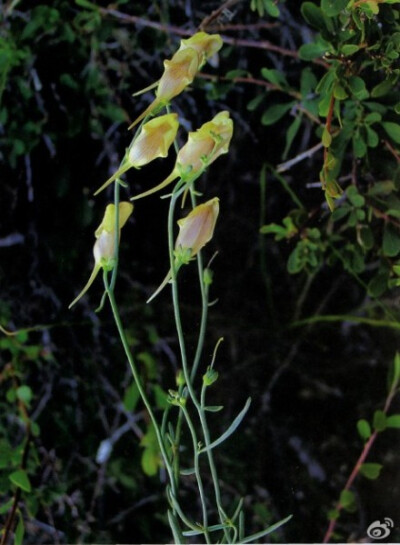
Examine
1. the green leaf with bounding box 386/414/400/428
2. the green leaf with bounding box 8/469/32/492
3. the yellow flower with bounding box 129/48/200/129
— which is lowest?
the green leaf with bounding box 8/469/32/492

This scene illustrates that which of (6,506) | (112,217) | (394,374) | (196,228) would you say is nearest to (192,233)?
(196,228)

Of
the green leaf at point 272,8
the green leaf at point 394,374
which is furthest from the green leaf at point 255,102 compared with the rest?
the green leaf at point 394,374

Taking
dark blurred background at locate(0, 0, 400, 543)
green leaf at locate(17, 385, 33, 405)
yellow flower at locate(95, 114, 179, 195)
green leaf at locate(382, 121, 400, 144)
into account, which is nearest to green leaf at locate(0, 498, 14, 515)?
dark blurred background at locate(0, 0, 400, 543)

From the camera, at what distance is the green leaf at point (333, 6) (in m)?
0.90

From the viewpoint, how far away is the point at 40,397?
0.98 metres

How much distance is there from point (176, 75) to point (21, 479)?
1.90 ft

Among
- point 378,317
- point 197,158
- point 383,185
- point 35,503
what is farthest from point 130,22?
point 35,503

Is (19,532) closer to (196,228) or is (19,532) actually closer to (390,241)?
(196,228)

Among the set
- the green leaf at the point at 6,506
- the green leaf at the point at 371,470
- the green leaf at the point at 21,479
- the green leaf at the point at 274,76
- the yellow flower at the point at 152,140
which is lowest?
the green leaf at the point at 371,470

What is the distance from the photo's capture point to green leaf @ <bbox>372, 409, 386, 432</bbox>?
0.94m

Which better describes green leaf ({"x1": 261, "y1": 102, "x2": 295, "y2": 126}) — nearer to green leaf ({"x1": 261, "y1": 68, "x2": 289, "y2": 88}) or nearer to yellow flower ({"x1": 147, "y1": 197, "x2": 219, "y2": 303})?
green leaf ({"x1": 261, "y1": 68, "x2": 289, "y2": 88})

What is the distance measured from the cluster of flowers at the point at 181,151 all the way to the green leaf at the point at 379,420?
331 millimetres

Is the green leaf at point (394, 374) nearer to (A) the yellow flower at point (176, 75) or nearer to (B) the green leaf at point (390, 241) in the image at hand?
(B) the green leaf at point (390, 241)

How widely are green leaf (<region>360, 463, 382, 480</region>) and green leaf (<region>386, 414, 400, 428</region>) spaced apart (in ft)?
0.18
